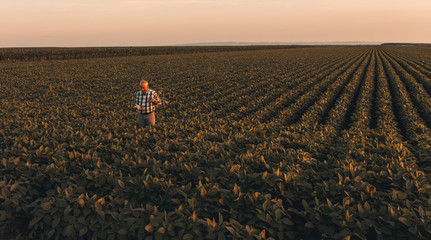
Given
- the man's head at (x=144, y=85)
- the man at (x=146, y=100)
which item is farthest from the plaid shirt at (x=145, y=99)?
the man's head at (x=144, y=85)

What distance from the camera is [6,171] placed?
4.79 metres

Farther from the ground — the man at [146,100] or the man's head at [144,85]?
the man's head at [144,85]

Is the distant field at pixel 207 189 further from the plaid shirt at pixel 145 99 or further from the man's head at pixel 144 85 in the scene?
the man's head at pixel 144 85

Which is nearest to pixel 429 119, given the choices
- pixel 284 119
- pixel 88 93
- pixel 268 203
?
pixel 284 119

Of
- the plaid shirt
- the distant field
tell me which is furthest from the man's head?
the distant field

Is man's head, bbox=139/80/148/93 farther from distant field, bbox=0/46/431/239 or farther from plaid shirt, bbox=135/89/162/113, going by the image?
distant field, bbox=0/46/431/239

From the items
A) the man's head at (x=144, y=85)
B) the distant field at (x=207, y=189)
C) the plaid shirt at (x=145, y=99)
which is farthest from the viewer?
the plaid shirt at (x=145, y=99)

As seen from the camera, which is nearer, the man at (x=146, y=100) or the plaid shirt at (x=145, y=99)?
the man at (x=146, y=100)

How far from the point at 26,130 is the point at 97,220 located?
560 centimetres

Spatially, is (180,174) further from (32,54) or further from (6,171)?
(32,54)

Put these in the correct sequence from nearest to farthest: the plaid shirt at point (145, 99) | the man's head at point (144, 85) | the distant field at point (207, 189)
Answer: the distant field at point (207, 189) < the man's head at point (144, 85) < the plaid shirt at point (145, 99)

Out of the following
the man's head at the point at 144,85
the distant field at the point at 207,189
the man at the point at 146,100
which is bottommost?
the distant field at the point at 207,189

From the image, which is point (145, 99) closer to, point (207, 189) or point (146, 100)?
point (146, 100)

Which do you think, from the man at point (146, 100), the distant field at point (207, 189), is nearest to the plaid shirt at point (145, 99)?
the man at point (146, 100)
